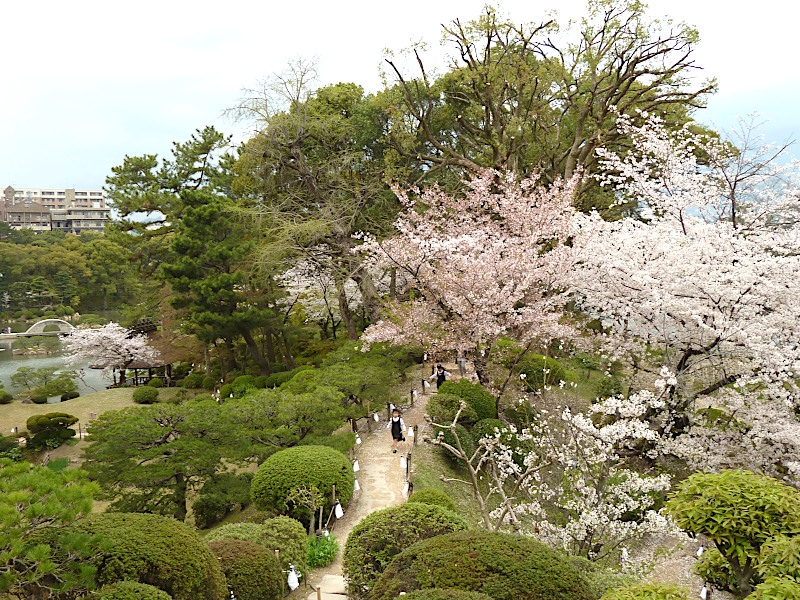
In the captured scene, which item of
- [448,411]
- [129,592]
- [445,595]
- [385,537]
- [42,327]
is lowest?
[42,327]

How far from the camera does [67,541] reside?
167 inches

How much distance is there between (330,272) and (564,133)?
11450 millimetres

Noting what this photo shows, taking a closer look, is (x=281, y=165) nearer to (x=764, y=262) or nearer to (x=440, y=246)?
(x=440, y=246)

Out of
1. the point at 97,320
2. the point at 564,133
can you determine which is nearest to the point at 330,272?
the point at 564,133

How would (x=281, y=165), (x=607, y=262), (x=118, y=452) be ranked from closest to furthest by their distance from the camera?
(x=118, y=452), (x=607, y=262), (x=281, y=165)

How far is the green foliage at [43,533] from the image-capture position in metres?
3.81

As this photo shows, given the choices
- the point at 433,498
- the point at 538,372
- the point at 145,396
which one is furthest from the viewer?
the point at 145,396

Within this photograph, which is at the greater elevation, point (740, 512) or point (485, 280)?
point (485, 280)

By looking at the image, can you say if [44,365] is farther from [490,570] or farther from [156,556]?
[490,570]

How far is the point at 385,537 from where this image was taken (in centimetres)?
636

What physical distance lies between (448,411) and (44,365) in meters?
30.5

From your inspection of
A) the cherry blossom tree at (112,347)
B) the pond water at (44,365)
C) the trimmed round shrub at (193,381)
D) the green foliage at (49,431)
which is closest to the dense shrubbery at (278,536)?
the green foliage at (49,431)

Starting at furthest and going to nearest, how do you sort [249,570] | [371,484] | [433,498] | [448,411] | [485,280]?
[485,280], [448,411], [371,484], [433,498], [249,570]

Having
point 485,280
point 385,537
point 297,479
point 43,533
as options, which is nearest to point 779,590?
point 385,537
